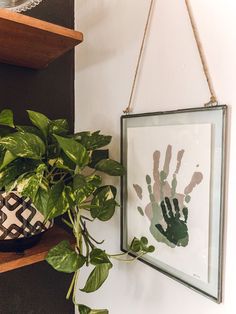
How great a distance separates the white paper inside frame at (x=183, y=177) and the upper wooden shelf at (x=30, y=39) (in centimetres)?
35

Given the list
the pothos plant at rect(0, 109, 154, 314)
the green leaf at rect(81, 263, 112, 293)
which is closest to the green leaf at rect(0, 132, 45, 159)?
the pothos plant at rect(0, 109, 154, 314)

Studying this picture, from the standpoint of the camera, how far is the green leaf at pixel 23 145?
70 centimetres

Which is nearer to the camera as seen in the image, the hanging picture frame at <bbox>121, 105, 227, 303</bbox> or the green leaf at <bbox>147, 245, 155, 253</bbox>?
the hanging picture frame at <bbox>121, 105, 227, 303</bbox>

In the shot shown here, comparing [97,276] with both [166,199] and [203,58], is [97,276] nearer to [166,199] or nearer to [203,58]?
[166,199]

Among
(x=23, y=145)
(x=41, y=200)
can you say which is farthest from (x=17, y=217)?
(x=23, y=145)

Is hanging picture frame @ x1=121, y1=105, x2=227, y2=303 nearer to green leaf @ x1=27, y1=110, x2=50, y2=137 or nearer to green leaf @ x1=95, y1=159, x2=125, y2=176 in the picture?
green leaf @ x1=95, y1=159, x2=125, y2=176

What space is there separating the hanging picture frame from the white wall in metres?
0.03

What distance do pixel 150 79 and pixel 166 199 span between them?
1.24 ft

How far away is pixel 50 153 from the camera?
0.83 m

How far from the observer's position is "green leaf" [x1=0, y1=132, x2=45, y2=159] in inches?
27.6

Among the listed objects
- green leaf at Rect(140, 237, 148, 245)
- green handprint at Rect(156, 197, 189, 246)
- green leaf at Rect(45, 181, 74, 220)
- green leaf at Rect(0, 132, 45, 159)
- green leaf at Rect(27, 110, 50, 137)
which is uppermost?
green leaf at Rect(27, 110, 50, 137)

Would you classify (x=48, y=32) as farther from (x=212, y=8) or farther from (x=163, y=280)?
(x=163, y=280)

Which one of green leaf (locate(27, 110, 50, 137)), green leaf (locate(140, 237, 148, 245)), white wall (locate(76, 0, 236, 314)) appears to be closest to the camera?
white wall (locate(76, 0, 236, 314))

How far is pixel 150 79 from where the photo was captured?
0.91m
